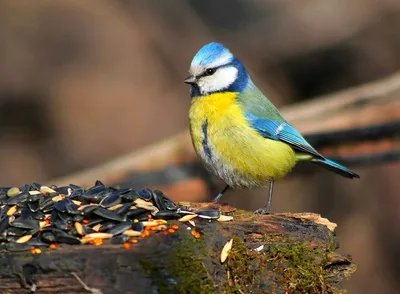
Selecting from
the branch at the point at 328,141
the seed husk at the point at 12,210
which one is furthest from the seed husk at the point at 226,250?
the branch at the point at 328,141

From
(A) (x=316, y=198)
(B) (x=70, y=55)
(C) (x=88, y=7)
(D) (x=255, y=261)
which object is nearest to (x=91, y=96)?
(B) (x=70, y=55)

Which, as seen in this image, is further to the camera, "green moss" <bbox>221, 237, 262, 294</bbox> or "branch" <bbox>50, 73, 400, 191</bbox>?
"branch" <bbox>50, 73, 400, 191</bbox>

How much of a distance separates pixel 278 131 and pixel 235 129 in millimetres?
348

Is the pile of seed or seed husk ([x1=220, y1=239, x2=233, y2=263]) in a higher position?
the pile of seed

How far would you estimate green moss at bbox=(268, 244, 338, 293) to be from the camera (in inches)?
139

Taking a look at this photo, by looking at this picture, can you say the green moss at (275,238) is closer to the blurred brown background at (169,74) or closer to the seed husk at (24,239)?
the seed husk at (24,239)

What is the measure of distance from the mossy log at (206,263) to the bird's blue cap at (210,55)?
128cm

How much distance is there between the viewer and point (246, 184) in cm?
489

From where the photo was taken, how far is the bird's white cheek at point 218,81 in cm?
497

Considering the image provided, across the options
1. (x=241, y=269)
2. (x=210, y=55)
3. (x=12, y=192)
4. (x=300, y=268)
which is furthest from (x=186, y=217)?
(x=210, y=55)

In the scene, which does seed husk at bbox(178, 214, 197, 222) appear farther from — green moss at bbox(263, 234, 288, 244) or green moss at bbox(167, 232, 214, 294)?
green moss at bbox(263, 234, 288, 244)

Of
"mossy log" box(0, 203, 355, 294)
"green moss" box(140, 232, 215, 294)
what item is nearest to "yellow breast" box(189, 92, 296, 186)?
"mossy log" box(0, 203, 355, 294)

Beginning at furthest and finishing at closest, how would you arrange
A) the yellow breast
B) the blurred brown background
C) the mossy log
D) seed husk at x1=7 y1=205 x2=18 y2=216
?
1. the blurred brown background
2. the yellow breast
3. seed husk at x1=7 y1=205 x2=18 y2=216
4. the mossy log

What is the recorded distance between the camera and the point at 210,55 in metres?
5.00
